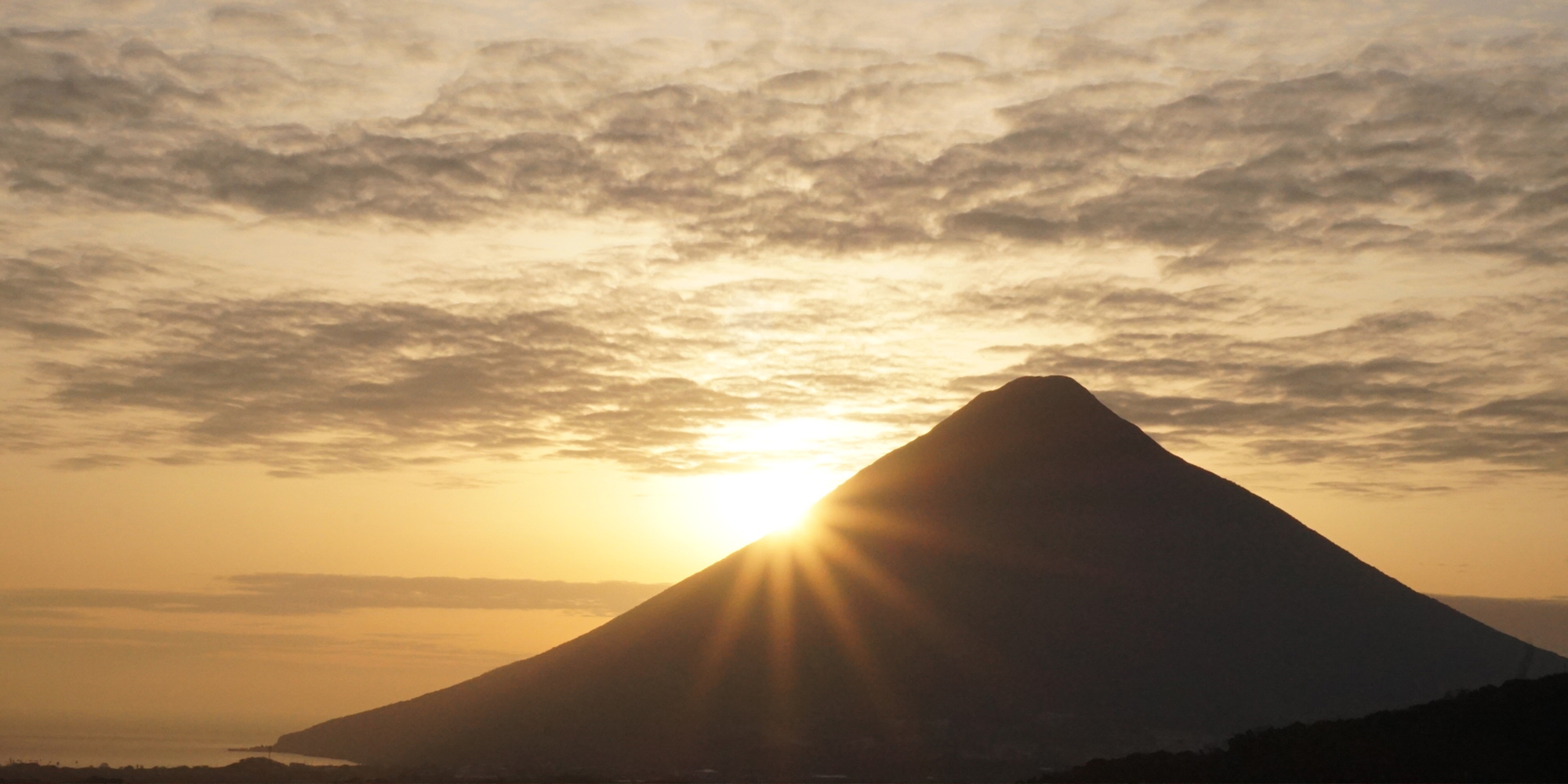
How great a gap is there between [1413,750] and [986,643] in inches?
2093

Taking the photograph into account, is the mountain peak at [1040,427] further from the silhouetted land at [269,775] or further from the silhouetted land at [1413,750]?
the silhouetted land at [1413,750]

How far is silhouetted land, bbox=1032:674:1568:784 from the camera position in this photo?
50344 mm

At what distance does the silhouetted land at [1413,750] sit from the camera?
5034cm

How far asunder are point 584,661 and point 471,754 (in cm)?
1367

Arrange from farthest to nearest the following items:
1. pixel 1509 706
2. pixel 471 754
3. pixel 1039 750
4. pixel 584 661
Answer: pixel 584 661 → pixel 471 754 → pixel 1039 750 → pixel 1509 706

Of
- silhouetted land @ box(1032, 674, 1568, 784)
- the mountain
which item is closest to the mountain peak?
the mountain

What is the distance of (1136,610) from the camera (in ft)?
353

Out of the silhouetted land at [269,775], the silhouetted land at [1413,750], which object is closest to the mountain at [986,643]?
the silhouetted land at [269,775]

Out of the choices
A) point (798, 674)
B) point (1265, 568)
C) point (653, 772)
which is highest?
point (1265, 568)

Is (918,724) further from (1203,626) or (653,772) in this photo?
(1203,626)

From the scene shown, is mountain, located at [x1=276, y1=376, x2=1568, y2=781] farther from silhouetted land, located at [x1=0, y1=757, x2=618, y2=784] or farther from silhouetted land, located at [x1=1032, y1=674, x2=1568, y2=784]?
silhouetted land, located at [x1=1032, y1=674, x2=1568, y2=784]

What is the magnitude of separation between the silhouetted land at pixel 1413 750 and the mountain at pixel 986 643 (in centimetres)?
3090

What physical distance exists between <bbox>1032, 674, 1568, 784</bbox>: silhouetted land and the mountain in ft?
101

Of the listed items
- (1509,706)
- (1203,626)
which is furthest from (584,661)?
(1509,706)
